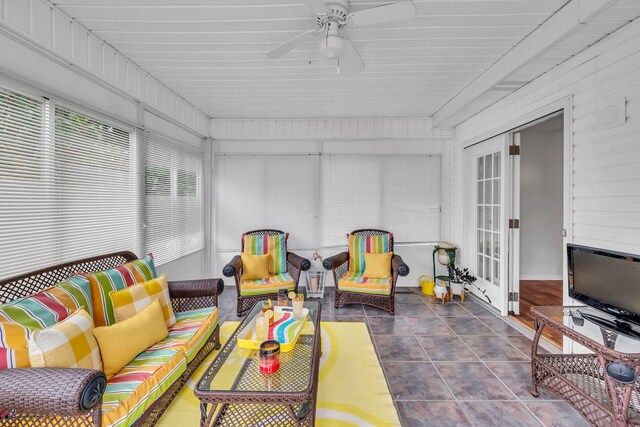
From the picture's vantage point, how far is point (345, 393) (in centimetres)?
199

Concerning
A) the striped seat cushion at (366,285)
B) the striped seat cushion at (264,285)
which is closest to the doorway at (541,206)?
the striped seat cushion at (366,285)

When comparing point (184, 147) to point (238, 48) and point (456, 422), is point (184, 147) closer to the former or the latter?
point (238, 48)

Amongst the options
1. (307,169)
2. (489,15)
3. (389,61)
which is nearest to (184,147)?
(307,169)

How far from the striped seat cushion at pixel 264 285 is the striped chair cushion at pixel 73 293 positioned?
1.69 m

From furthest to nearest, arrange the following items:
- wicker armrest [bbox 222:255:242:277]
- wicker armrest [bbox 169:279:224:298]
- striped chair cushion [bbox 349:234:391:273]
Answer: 1. striped chair cushion [bbox 349:234:391:273]
2. wicker armrest [bbox 222:255:242:277]
3. wicker armrest [bbox 169:279:224:298]

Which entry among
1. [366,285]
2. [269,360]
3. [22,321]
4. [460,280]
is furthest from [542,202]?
[22,321]

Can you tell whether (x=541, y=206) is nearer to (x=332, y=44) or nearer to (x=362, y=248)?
(x=362, y=248)

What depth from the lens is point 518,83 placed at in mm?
2844

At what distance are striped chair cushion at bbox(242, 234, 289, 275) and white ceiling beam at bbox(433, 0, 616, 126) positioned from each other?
2888 millimetres

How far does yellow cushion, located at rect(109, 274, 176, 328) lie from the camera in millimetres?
1850

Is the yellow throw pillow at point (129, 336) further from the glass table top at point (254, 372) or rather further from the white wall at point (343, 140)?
the white wall at point (343, 140)

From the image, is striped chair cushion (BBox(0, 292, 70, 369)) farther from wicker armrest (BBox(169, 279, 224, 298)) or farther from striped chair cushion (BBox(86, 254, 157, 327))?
wicker armrest (BBox(169, 279, 224, 298))

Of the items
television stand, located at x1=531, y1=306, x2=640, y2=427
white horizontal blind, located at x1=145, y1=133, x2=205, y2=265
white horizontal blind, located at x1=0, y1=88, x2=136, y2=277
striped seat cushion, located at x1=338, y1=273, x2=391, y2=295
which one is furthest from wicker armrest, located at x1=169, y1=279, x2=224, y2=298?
television stand, located at x1=531, y1=306, x2=640, y2=427

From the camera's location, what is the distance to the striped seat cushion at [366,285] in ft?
11.2
